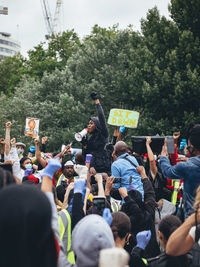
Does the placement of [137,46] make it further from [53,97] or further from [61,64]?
[61,64]

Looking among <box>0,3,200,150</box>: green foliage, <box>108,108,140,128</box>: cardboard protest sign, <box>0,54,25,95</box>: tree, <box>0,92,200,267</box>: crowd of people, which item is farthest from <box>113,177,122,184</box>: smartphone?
<box>0,54,25,95</box>: tree

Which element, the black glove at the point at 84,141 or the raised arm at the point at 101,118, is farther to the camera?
the black glove at the point at 84,141

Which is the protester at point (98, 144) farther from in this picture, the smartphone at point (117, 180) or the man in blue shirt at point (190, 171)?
the man in blue shirt at point (190, 171)

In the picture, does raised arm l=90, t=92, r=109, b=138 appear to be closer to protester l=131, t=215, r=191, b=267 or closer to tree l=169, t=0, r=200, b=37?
protester l=131, t=215, r=191, b=267

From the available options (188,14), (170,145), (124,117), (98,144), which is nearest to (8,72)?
(188,14)

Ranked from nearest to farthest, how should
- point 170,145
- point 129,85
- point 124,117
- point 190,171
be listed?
point 190,171 → point 170,145 → point 124,117 → point 129,85

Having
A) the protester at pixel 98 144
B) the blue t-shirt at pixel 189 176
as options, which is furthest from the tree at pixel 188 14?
the blue t-shirt at pixel 189 176

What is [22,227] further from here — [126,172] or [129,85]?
[129,85]

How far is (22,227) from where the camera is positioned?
1.51 meters

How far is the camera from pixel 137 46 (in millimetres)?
24312

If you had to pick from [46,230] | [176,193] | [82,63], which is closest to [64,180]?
[176,193]

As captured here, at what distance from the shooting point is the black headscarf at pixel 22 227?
1.51 m

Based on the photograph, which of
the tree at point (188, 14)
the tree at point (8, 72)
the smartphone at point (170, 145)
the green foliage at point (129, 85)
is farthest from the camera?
the tree at point (8, 72)

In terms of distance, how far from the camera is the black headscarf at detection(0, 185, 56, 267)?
1510 mm
